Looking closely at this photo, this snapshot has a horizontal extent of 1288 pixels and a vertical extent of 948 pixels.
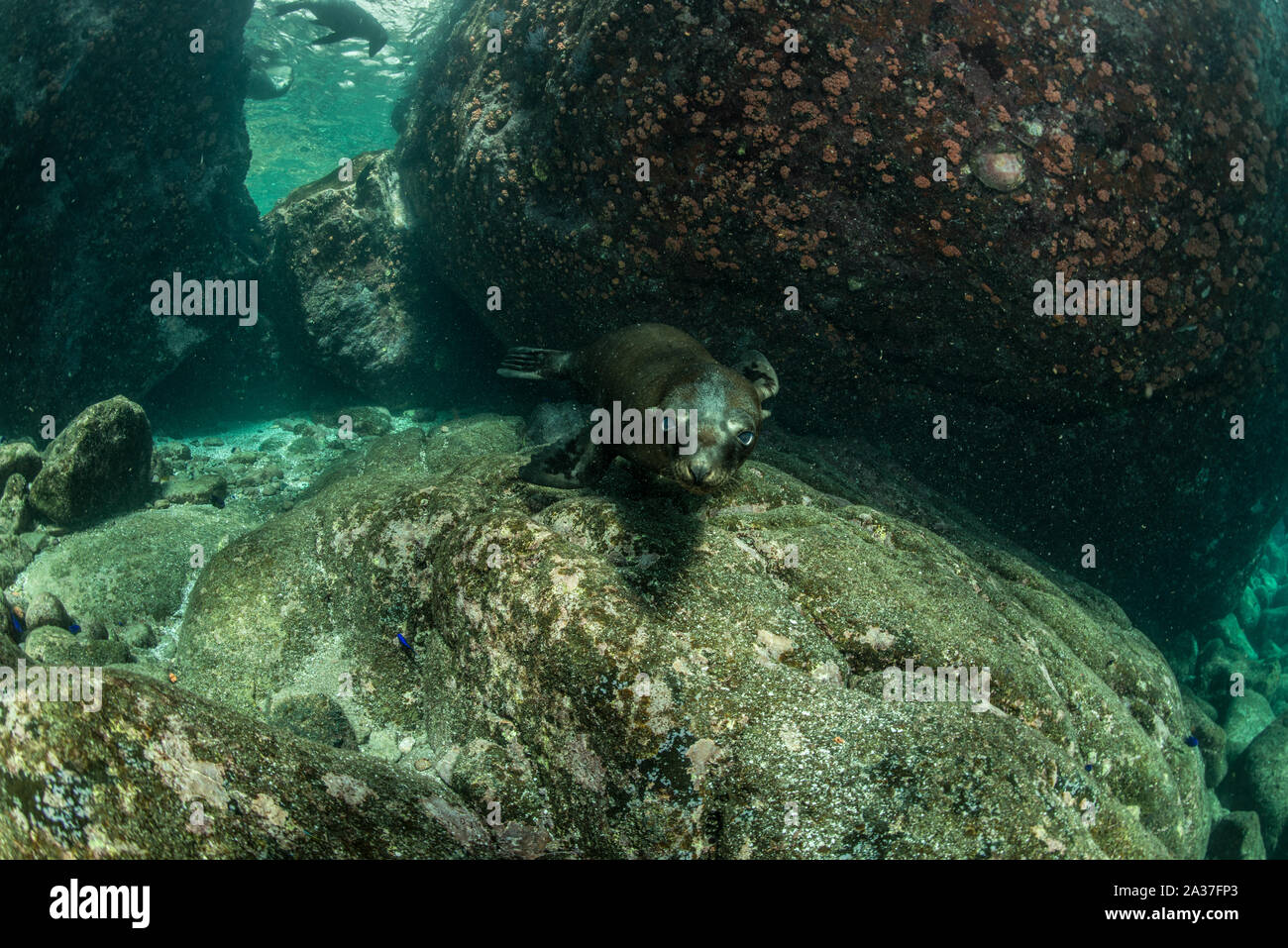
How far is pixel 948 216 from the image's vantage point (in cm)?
558

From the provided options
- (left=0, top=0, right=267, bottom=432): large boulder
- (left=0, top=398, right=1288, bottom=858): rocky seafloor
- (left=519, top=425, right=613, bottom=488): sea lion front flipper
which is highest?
(left=0, top=0, right=267, bottom=432): large boulder

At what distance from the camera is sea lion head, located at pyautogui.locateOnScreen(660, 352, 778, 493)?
10.9 ft

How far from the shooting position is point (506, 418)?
31.2ft

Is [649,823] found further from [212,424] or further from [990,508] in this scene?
[212,424]

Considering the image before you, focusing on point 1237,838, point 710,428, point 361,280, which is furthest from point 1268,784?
point 361,280

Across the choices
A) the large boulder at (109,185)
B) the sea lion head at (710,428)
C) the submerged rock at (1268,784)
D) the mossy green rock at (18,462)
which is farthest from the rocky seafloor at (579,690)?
the large boulder at (109,185)

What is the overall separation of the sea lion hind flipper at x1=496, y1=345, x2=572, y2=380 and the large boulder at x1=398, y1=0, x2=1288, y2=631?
1140mm

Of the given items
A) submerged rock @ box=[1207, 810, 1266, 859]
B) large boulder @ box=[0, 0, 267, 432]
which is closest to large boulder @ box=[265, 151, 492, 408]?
large boulder @ box=[0, 0, 267, 432]

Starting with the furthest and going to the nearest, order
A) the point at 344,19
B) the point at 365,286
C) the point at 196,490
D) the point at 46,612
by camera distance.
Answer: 1. the point at 344,19
2. the point at 365,286
3. the point at 196,490
4. the point at 46,612

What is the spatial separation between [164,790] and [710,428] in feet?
8.96

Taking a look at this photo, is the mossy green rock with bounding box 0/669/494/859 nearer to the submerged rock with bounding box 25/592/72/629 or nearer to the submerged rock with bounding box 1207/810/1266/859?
the submerged rock with bounding box 25/592/72/629

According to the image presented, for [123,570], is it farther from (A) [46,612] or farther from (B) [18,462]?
(B) [18,462]
